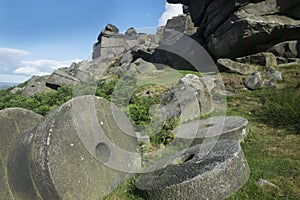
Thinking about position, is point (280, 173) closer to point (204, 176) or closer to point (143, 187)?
point (204, 176)

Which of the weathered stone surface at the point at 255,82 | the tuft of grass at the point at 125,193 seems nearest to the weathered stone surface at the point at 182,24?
the weathered stone surface at the point at 255,82

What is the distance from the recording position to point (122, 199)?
11.4 ft

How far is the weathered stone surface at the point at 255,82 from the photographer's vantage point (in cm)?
955

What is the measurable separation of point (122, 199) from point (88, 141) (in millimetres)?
876

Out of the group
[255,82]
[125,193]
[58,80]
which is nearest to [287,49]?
[255,82]

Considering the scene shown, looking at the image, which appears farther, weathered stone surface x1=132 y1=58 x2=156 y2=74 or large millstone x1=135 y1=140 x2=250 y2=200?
weathered stone surface x1=132 y1=58 x2=156 y2=74

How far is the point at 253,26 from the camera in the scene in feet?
43.9

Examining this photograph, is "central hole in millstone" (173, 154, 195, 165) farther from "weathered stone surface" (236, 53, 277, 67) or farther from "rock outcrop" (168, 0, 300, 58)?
"rock outcrop" (168, 0, 300, 58)

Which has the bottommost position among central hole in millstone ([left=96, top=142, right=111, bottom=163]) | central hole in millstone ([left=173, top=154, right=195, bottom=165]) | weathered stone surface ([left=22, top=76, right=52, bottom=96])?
central hole in millstone ([left=173, top=154, right=195, bottom=165])

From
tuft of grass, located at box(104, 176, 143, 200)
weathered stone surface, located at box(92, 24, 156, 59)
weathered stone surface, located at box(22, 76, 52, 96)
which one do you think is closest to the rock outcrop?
weathered stone surface, located at box(22, 76, 52, 96)

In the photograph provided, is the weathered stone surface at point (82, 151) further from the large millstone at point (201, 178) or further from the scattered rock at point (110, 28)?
the scattered rock at point (110, 28)

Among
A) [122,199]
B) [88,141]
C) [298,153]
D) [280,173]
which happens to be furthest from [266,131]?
[88,141]

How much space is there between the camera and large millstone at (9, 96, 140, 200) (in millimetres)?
2912

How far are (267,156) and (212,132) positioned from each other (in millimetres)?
1057
